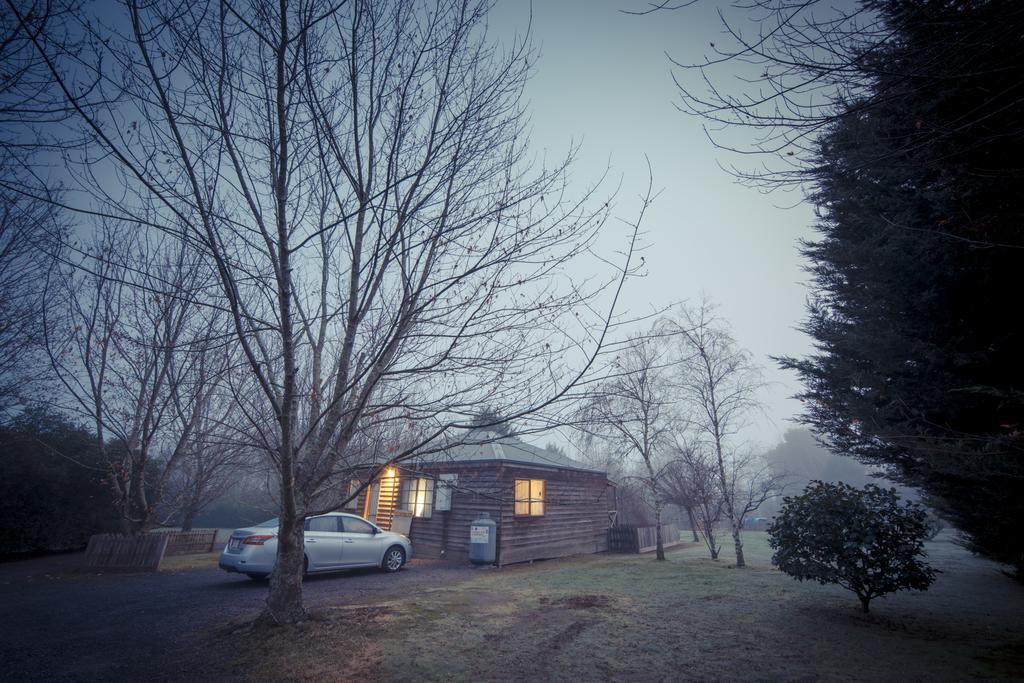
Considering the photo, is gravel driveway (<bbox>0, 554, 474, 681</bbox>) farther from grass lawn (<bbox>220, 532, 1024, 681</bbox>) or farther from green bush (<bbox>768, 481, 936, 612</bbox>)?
green bush (<bbox>768, 481, 936, 612</bbox>)

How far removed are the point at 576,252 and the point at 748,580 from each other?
10176mm

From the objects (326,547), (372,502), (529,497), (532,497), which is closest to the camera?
(326,547)

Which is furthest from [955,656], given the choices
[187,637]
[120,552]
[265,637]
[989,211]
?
[120,552]

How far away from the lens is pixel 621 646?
17.1 ft

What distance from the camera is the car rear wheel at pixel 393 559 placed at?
36.9ft

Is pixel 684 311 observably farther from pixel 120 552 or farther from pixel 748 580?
pixel 120 552

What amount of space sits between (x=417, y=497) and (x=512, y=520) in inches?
159

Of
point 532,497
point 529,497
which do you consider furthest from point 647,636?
point 532,497

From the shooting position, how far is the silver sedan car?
29.1 ft

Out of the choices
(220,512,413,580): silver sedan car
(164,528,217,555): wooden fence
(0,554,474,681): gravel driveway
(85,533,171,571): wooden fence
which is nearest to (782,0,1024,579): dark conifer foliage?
(0,554,474,681): gravel driveway

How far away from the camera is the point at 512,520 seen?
13.7m

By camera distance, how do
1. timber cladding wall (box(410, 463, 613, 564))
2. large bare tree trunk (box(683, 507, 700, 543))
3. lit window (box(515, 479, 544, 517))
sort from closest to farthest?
timber cladding wall (box(410, 463, 613, 564)) → lit window (box(515, 479, 544, 517)) → large bare tree trunk (box(683, 507, 700, 543))

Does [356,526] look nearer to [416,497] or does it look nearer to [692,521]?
[416,497]

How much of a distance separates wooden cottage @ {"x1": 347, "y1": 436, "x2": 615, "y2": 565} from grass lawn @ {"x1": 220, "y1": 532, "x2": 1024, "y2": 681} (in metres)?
4.66
